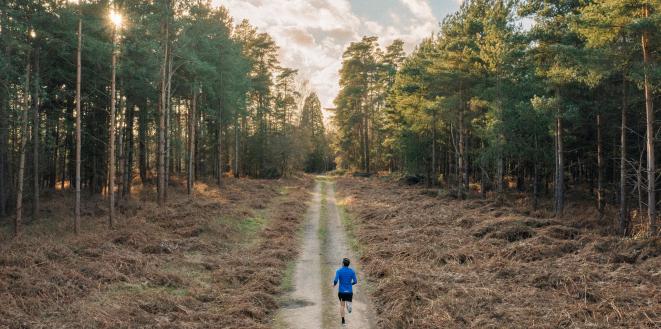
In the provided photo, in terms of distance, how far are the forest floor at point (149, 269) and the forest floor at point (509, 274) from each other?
3894 millimetres

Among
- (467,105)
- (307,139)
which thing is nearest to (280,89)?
(307,139)

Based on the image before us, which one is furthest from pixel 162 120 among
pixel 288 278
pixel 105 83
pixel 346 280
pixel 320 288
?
pixel 346 280

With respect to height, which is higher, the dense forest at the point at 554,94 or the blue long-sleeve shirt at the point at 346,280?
the dense forest at the point at 554,94

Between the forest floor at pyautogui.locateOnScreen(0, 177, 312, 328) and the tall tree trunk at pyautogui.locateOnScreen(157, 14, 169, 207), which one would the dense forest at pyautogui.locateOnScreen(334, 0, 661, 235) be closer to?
the forest floor at pyautogui.locateOnScreen(0, 177, 312, 328)

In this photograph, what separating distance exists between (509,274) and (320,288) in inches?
243

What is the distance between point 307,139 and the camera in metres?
58.9

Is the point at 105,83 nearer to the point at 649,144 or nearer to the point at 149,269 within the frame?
the point at 149,269

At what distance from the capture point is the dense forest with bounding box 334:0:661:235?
610 inches

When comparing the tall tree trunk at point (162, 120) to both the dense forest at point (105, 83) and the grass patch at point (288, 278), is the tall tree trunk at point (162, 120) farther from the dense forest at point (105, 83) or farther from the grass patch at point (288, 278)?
the grass patch at point (288, 278)

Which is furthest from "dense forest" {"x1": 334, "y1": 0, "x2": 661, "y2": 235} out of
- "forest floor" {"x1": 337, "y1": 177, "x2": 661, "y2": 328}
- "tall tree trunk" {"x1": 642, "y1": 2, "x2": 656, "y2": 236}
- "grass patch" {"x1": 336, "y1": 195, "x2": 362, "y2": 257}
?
"grass patch" {"x1": 336, "y1": 195, "x2": 362, "y2": 257}

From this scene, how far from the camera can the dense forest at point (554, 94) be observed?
50.9ft

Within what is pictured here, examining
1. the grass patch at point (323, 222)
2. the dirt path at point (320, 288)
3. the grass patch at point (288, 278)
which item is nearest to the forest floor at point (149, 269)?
the grass patch at point (288, 278)

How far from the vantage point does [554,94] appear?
939 inches

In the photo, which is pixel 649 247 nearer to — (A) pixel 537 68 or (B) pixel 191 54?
(A) pixel 537 68
